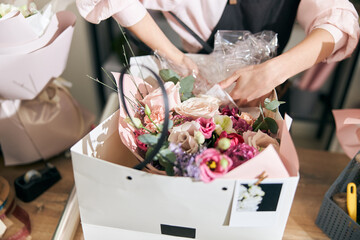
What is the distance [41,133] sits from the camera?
94 cm

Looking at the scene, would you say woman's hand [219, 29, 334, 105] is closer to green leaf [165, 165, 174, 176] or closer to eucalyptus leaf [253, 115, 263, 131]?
eucalyptus leaf [253, 115, 263, 131]

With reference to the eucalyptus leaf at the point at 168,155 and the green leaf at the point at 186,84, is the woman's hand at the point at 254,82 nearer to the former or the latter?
the green leaf at the point at 186,84

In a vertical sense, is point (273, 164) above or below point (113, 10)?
below

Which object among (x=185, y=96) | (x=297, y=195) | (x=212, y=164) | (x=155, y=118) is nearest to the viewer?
(x=212, y=164)

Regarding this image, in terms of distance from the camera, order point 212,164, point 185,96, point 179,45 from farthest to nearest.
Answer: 1. point 179,45
2. point 185,96
3. point 212,164

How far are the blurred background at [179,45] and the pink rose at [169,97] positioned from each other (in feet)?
3.56

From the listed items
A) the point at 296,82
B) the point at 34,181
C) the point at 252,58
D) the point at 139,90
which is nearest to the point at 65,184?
the point at 34,181

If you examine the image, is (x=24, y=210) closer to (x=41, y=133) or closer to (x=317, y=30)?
(x=41, y=133)

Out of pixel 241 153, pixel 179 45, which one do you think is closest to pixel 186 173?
pixel 241 153

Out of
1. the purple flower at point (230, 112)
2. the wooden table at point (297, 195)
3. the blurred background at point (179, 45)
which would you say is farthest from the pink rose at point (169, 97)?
the blurred background at point (179, 45)

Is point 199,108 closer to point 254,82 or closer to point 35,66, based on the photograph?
point 254,82

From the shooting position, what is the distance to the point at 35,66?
0.81m

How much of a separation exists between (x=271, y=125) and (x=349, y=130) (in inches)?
11.5

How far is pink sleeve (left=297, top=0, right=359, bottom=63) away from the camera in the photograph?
772 mm
